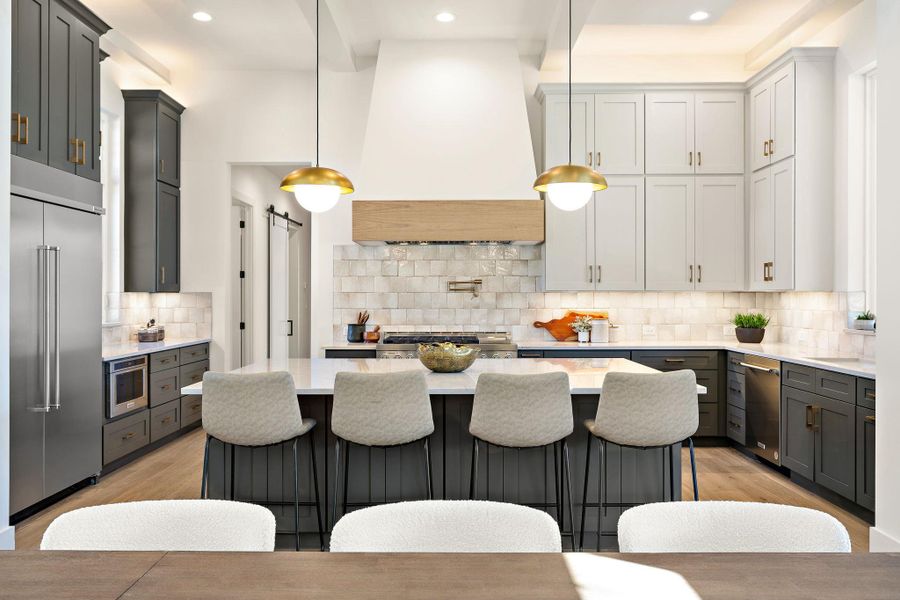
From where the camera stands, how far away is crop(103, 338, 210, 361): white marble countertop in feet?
15.2

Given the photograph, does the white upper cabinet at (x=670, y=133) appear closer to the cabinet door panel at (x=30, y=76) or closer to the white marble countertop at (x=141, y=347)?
the white marble countertop at (x=141, y=347)

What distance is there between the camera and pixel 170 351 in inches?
212

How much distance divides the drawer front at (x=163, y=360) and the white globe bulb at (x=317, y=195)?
2.49 metres

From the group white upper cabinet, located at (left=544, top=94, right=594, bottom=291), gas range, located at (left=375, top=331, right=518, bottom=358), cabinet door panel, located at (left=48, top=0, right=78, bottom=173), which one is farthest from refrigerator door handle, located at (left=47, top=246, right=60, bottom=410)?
white upper cabinet, located at (left=544, top=94, right=594, bottom=291)

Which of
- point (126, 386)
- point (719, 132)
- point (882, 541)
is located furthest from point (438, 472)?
point (719, 132)

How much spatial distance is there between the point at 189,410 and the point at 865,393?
5.13m

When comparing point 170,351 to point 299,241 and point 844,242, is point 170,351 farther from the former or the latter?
point 844,242

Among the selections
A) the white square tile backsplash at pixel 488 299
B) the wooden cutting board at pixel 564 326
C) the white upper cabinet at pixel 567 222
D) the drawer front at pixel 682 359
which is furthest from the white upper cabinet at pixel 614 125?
the drawer front at pixel 682 359

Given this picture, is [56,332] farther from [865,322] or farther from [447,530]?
[865,322]

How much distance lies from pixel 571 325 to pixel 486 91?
7.18ft

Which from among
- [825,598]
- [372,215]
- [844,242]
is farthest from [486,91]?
[825,598]

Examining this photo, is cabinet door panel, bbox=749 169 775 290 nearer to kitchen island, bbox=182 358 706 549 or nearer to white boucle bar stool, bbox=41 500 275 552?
kitchen island, bbox=182 358 706 549

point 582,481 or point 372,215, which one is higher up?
point 372,215

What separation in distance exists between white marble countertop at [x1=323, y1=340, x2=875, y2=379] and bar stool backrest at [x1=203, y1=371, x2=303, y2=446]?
2.55 metres
